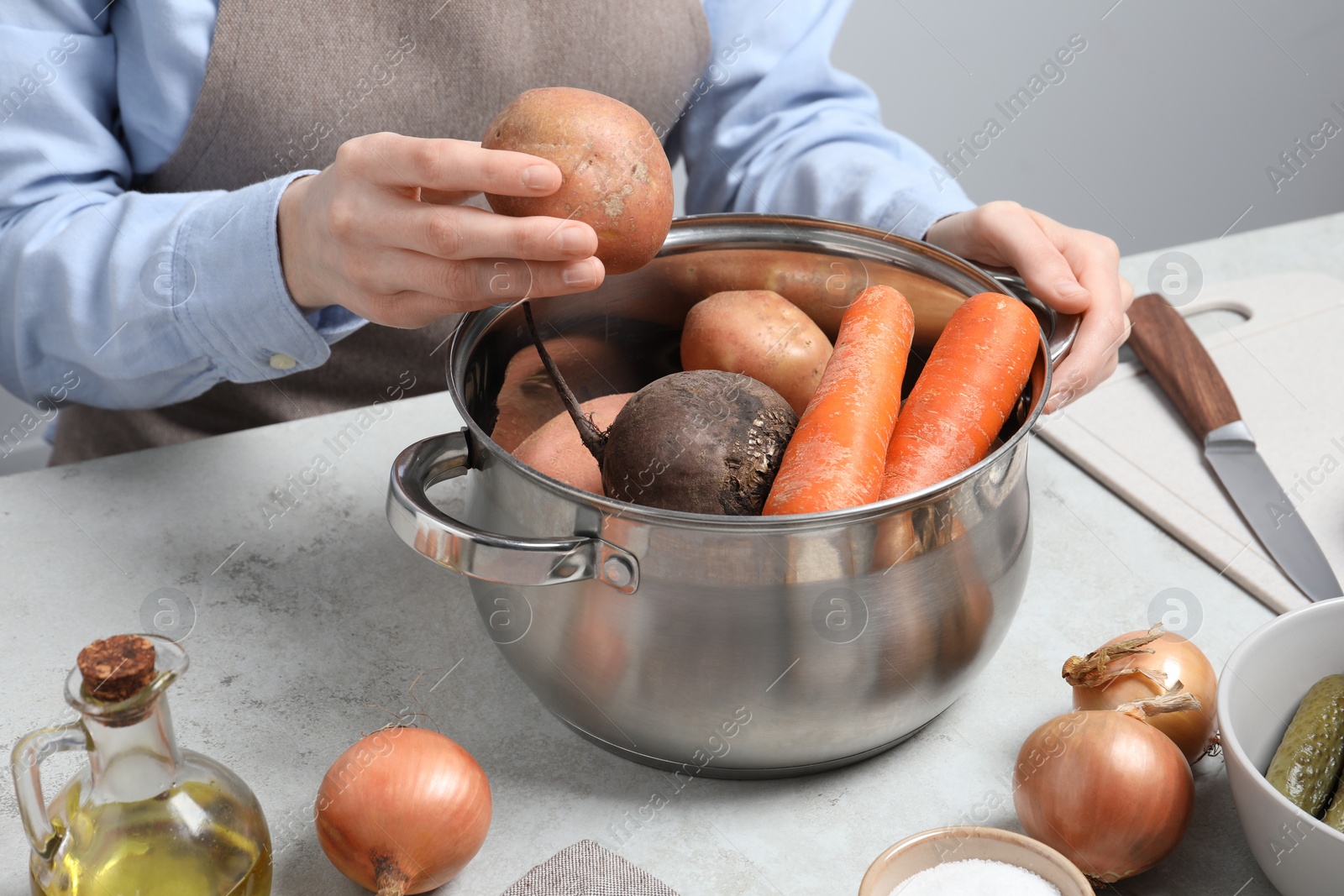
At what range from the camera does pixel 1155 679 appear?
591 mm

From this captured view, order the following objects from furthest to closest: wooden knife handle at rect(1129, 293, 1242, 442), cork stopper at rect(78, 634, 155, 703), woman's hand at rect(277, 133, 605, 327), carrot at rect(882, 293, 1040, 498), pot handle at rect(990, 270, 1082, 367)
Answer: wooden knife handle at rect(1129, 293, 1242, 442)
pot handle at rect(990, 270, 1082, 367)
carrot at rect(882, 293, 1040, 498)
woman's hand at rect(277, 133, 605, 327)
cork stopper at rect(78, 634, 155, 703)

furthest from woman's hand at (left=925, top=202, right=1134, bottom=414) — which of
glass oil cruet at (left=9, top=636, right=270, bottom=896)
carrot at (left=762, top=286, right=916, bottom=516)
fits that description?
glass oil cruet at (left=9, top=636, right=270, bottom=896)

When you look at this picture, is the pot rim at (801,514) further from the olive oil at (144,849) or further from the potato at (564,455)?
the olive oil at (144,849)

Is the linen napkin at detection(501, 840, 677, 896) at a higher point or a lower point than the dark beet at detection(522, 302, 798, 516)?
lower

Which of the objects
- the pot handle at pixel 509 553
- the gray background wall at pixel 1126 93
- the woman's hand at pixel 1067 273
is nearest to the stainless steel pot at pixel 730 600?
the pot handle at pixel 509 553

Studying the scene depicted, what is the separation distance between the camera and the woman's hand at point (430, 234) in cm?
53

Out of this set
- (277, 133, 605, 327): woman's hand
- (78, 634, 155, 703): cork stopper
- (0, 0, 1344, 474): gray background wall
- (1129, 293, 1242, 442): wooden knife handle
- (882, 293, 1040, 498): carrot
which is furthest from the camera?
(0, 0, 1344, 474): gray background wall

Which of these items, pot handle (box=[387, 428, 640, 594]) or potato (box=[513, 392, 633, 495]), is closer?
pot handle (box=[387, 428, 640, 594])

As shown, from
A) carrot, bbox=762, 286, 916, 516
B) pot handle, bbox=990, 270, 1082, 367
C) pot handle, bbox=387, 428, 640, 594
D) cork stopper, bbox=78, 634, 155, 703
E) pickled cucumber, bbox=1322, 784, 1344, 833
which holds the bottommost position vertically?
cork stopper, bbox=78, 634, 155, 703

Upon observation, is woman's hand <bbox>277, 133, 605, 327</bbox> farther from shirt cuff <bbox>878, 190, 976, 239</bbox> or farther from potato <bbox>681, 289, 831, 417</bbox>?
shirt cuff <bbox>878, 190, 976, 239</bbox>

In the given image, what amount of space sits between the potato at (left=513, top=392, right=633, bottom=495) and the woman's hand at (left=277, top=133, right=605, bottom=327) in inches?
4.0

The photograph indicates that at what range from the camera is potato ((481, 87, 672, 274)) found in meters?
0.58

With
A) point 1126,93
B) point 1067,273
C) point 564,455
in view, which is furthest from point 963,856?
point 1126,93

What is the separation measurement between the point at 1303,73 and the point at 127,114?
2352 millimetres
